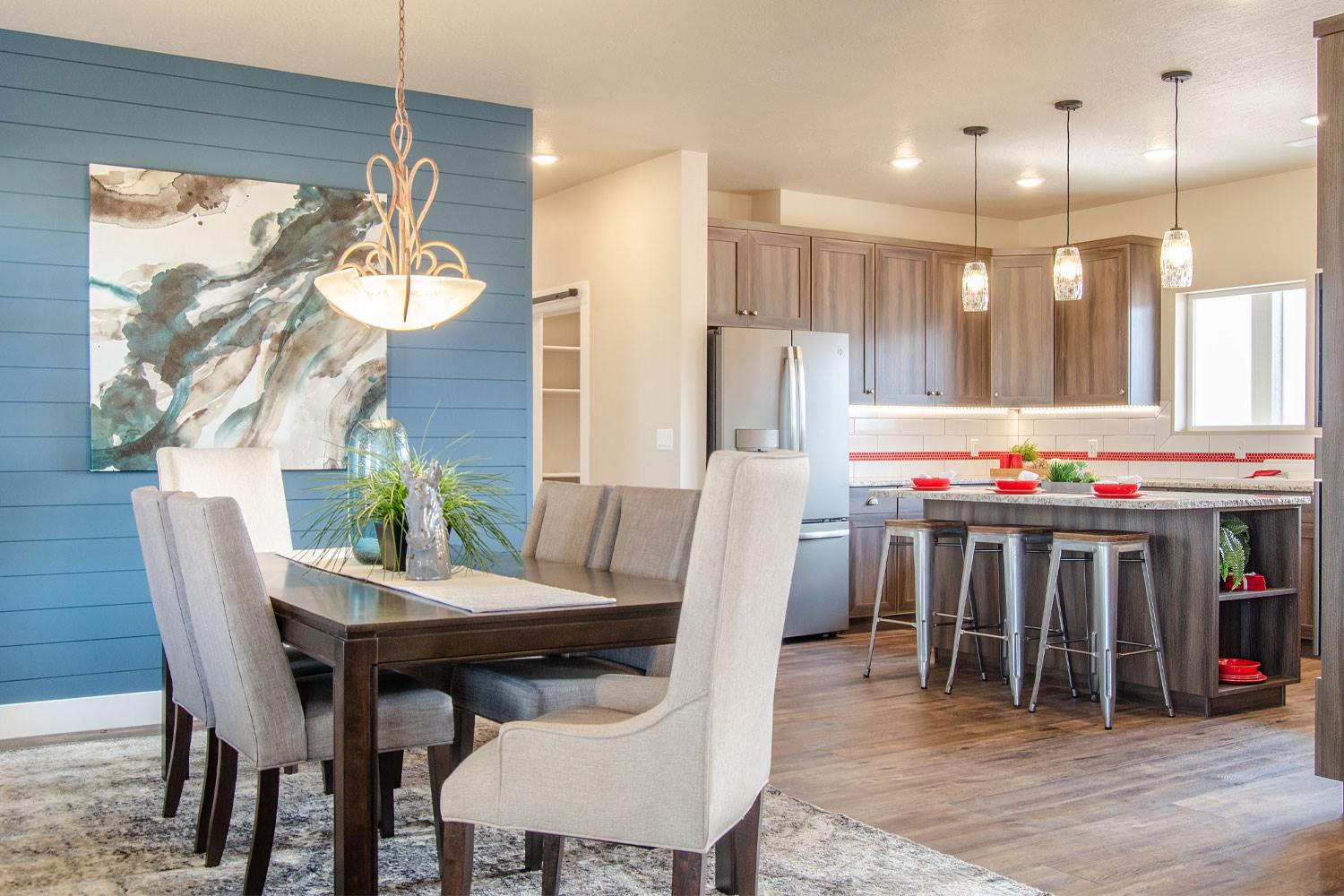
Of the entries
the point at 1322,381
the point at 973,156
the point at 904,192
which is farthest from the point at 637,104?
the point at 1322,381

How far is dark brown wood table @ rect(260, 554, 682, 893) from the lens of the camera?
7.25 feet

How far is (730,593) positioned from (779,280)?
16.3 feet

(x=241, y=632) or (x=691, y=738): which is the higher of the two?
(x=241, y=632)

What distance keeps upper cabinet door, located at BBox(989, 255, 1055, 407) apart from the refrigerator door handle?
1.77 m

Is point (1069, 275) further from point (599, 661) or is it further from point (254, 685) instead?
point (254, 685)

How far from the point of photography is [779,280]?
674cm

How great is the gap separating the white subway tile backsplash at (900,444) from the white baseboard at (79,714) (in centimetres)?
465

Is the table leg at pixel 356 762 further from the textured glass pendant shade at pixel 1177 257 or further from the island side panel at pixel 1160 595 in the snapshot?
the textured glass pendant shade at pixel 1177 257

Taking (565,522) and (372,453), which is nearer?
(372,453)

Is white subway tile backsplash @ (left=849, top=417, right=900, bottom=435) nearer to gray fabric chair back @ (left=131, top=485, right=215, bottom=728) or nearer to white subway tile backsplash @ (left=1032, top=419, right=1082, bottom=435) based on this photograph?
white subway tile backsplash @ (left=1032, top=419, right=1082, bottom=435)

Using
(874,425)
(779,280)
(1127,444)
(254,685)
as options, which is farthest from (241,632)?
(1127,444)

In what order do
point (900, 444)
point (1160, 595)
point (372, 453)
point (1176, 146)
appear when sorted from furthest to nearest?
point (900, 444), point (1176, 146), point (1160, 595), point (372, 453)

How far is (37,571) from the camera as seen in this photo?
4.48m

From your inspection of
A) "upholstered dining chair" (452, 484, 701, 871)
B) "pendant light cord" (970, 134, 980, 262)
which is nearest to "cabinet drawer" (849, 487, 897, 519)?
"pendant light cord" (970, 134, 980, 262)
